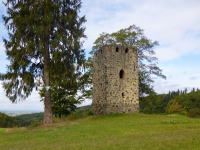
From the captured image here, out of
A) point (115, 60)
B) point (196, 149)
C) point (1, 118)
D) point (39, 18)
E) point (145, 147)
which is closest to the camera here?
point (196, 149)

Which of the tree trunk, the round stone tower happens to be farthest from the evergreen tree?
the round stone tower

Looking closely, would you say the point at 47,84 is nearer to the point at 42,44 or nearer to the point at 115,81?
the point at 42,44

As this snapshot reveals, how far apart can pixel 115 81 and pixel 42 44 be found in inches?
325

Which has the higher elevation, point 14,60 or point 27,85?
point 14,60

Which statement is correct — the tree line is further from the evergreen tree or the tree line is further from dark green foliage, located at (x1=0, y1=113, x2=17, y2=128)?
dark green foliage, located at (x1=0, y1=113, x2=17, y2=128)

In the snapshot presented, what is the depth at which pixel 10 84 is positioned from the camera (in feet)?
69.5

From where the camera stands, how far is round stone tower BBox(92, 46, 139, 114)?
2614 centimetres

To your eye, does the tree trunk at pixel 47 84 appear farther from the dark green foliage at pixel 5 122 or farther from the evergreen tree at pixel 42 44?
the dark green foliage at pixel 5 122

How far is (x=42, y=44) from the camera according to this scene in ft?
68.6

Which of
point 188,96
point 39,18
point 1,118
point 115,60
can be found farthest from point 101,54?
point 188,96

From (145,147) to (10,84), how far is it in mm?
14007

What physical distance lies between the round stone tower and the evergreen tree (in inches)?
199

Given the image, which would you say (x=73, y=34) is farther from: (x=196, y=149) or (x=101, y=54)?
(x=196, y=149)

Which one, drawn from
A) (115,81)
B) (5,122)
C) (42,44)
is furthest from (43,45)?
(5,122)
